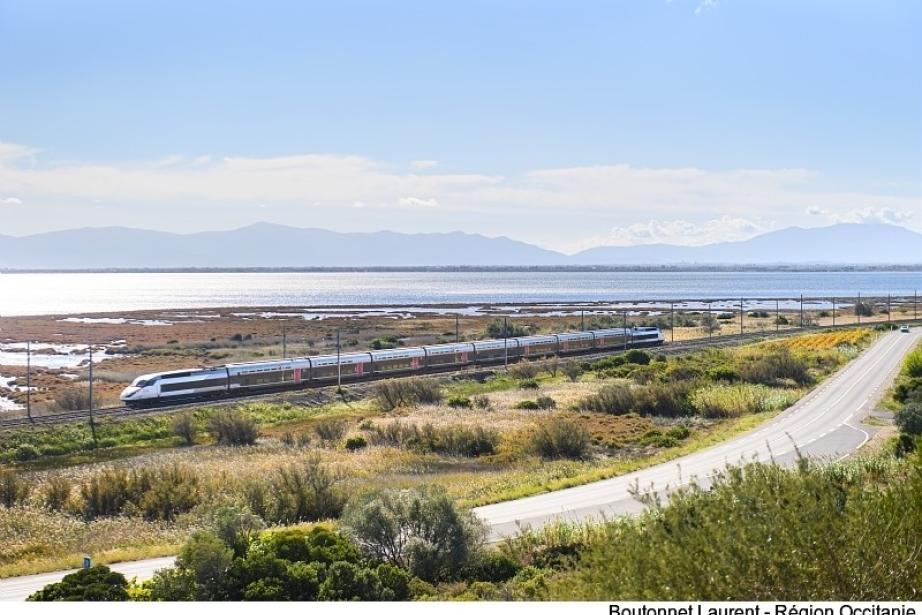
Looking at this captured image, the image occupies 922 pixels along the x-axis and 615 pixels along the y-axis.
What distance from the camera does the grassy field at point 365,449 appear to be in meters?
25.9

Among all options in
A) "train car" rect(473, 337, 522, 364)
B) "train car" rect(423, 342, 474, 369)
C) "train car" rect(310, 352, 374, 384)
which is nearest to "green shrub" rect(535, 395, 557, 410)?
"train car" rect(310, 352, 374, 384)

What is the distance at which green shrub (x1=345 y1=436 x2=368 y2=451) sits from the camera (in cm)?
3949

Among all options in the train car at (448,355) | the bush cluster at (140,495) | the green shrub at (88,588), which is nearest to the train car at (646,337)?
the train car at (448,355)

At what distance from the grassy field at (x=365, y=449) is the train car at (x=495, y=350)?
543cm

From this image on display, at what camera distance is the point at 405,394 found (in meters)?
52.1

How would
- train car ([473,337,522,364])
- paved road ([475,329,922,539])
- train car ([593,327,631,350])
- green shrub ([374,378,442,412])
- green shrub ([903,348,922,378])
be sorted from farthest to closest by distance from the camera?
train car ([593,327,631,350]), train car ([473,337,522,364]), green shrub ([374,378,442,412]), green shrub ([903,348,922,378]), paved road ([475,329,922,539])

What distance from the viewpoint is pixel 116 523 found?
86.1 feet

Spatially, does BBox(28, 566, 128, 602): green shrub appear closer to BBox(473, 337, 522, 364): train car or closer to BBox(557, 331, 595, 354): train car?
BBox(473, 337, 522, 364): train car

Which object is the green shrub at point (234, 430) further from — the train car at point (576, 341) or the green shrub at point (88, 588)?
the train car at point (576, 341)

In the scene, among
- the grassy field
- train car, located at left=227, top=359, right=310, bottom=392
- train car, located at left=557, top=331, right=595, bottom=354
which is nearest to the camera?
the grassy field

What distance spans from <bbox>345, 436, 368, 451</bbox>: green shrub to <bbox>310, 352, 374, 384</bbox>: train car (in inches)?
702

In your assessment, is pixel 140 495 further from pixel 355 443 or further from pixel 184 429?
pixel 184 429

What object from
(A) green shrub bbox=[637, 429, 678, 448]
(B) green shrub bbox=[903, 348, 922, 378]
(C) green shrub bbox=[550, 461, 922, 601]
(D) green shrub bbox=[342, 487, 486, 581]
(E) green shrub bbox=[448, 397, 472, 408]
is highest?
(C) green shrub bbox=[550, 461, 922, 601]

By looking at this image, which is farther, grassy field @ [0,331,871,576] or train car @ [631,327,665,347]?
train car @ [631,327,665,347]
